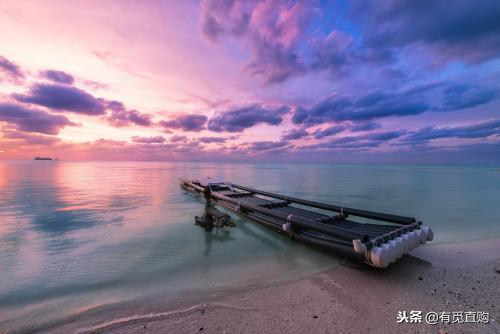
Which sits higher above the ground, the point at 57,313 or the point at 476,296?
the point at 476,296

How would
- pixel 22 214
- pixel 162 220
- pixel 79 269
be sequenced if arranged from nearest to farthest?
pixel 79 269 → pixel 162 220 → pixel 22 214

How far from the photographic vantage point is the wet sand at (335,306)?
12.7 feet

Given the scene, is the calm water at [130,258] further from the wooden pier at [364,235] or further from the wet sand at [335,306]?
the wet sand at [335,306]

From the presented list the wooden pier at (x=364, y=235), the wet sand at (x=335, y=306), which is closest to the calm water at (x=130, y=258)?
the wooden pier at (x=364, y=235)

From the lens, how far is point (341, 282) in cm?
543

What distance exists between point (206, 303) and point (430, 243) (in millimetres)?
8816

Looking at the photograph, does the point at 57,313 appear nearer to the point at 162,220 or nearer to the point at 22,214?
the point at 162,220

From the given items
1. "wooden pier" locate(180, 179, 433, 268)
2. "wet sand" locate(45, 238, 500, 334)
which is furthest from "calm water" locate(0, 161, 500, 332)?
"wet sand" locate(45, 238, 500, 334)

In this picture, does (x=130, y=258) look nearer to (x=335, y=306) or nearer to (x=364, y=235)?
(x=335, y=306)

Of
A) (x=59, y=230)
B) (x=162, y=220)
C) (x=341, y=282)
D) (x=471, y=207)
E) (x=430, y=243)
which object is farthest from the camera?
(x=471, y=207)

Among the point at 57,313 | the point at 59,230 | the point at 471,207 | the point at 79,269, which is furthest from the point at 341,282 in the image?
the point at 471,207

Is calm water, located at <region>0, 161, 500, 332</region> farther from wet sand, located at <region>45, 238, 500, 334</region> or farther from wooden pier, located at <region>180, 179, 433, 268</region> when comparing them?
wet sand, located at <region>45, 238, 500, 334</region>

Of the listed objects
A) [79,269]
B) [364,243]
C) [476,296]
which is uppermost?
[364,243]

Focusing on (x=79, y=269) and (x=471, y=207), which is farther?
(x=471, y=207)
